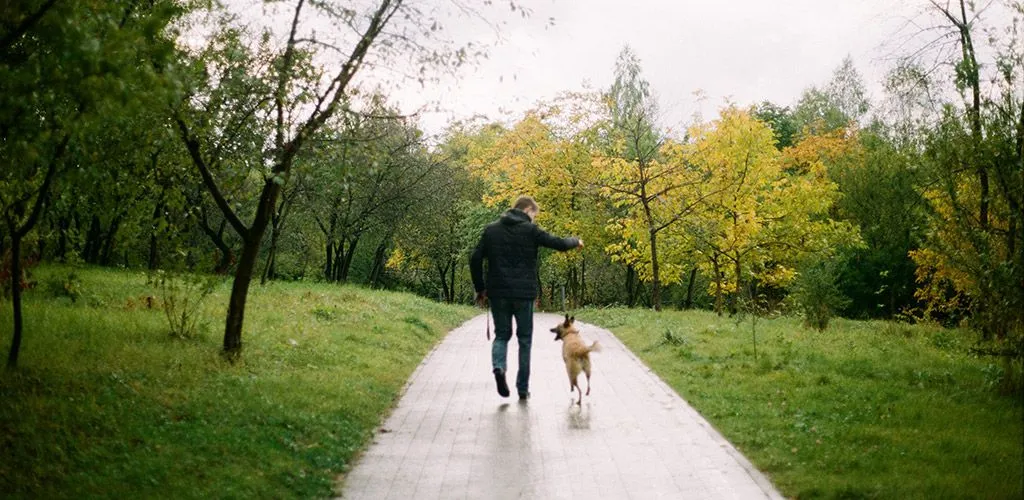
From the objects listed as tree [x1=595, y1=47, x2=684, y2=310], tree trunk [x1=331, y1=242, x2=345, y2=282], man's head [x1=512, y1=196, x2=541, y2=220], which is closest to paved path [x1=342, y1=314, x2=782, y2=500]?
man's head [x1=512, y1=196, x2=541, y2=220]

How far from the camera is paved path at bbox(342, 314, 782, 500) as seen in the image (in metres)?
6.51

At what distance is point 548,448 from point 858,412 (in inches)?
149

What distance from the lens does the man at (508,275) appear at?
988 centimetres

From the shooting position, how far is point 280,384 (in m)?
9.73

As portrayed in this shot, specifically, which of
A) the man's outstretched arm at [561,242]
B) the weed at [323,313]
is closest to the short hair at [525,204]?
the man's outstretched arm at [561,242]

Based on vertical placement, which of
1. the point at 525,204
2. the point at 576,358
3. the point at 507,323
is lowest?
the point at 576,358

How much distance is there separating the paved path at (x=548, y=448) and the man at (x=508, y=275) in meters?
0.82

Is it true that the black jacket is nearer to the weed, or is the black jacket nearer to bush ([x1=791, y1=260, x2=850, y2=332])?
the weed

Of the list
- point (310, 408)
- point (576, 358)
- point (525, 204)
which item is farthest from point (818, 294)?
point (310, 408)

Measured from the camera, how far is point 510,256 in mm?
9914

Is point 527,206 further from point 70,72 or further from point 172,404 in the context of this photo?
point 70,72

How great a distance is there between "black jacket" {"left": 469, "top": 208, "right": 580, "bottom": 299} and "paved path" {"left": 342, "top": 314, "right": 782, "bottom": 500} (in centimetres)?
144

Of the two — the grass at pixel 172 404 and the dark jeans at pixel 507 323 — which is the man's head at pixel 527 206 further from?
the grass at pixel 172 404

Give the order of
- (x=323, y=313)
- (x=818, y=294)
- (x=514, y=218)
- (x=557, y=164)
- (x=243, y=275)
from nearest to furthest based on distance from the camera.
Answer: (x=514, y=218)
(x=243, y=275)
(x=323, y=313)
(x=818, y=294)
(x=557, y=164)
